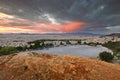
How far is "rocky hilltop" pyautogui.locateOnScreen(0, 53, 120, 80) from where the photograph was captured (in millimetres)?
7031

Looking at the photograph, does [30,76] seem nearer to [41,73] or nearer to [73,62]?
[41,73]

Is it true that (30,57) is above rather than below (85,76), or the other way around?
above

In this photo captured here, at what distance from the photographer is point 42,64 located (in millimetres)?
7285

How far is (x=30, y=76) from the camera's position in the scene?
702 centimetres

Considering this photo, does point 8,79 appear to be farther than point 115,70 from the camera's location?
No

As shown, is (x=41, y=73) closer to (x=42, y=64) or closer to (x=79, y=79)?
(x=42, y=64)

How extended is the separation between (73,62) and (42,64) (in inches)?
38.5

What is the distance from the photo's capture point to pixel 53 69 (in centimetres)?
713

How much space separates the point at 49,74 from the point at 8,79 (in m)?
1.24

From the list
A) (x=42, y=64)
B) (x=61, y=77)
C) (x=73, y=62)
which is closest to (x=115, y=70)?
(x=73, y=62)

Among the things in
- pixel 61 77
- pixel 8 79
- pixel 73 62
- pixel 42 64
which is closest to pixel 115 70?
pixel 73 62

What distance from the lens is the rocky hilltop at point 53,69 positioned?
703 cm

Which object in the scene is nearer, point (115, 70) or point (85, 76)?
point (85, 76)

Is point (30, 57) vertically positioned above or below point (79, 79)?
above
